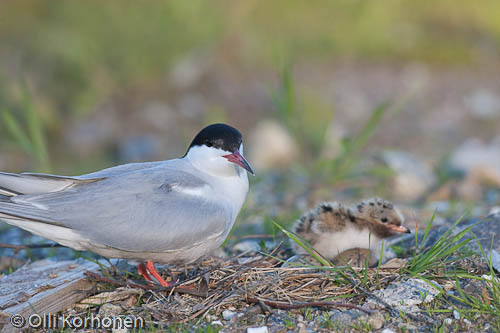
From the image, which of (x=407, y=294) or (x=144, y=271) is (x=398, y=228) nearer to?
(x=407, y=294)

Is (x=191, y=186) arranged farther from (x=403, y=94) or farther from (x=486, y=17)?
(x=486, y=17)

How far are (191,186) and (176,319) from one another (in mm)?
736

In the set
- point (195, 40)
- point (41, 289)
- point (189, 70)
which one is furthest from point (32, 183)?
point (189, 70)

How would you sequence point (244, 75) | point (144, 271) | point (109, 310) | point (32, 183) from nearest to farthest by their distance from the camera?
1. point (109, 310)
2. point (32, 183)
3. point (144, 271)
4. point (244, 75)

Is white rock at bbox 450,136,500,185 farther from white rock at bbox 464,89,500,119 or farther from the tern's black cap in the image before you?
the tern's black cap

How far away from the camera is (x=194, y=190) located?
10.7ft

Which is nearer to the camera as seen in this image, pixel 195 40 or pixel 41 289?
pixel 41 289

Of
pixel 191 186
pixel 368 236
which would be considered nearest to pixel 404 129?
pixel 368 236

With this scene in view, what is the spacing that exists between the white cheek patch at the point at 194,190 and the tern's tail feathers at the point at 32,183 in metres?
0.46

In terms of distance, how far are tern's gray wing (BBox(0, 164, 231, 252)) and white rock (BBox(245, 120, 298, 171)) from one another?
11.9 ft

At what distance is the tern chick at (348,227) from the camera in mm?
3502

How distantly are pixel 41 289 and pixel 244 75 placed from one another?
6.50m

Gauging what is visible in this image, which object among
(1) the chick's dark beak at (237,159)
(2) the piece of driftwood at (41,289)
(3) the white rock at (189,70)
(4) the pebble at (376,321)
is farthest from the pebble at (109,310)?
(3) the white rock at (189,70)

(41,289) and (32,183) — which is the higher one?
(32,183)
